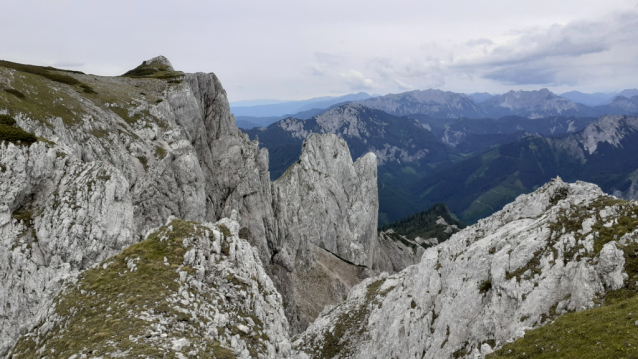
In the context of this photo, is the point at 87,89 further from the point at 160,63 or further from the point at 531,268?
the point at 531,268

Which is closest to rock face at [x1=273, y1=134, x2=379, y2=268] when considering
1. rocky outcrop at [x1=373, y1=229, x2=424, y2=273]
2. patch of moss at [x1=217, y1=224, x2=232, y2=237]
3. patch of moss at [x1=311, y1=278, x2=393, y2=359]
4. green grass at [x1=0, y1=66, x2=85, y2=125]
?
rocky outcrop at [x1=373, y1=229, x2=424, y2=273]

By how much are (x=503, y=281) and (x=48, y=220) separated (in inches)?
1968

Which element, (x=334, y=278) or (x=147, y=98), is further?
(x=334, y=278)

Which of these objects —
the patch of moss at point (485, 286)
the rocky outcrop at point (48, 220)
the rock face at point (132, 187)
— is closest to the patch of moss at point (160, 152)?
the rock face at point (132, 187)

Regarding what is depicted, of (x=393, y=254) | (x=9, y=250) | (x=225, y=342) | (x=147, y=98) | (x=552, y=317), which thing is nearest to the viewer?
(x=225, y=342)

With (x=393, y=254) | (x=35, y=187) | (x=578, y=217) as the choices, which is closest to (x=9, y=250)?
(x=35, y=187)

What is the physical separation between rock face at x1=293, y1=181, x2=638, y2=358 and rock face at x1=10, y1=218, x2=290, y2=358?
34.0 feet

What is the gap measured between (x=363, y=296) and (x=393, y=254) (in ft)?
376

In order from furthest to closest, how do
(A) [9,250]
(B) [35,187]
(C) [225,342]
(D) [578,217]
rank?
(B) [35,187], (A) [9,250], (D) [578,217], (C) [225,342]

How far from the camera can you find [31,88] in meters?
57.4

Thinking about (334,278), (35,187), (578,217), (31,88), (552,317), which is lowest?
(334,278)

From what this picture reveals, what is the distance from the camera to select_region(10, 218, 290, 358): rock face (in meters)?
18.8

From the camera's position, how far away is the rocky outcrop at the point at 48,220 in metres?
35.1

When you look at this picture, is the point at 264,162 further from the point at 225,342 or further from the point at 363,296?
the point at 225,342
